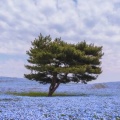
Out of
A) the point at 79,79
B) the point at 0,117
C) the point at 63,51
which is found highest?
the point at 63,51

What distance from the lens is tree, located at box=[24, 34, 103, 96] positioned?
31.1 metres

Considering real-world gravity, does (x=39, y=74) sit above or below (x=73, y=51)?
below

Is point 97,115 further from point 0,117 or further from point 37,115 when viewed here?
Result: point 0,117

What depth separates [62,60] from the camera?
106 ft

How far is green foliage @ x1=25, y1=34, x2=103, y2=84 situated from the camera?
Result: 1224 inches

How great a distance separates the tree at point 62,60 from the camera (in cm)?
3109

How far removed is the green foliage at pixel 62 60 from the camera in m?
31.1

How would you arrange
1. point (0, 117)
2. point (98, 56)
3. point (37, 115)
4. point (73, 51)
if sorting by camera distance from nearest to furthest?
point (0, 117), point (37, 115), point (73, 51), point (98, 56)

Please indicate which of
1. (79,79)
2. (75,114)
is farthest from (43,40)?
(75,114)

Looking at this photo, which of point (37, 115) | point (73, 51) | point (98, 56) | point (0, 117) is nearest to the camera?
point (0, 117)

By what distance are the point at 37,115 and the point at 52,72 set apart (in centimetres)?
1883

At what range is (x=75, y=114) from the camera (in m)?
15.1

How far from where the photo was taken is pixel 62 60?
1268 inches

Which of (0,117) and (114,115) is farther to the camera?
(114,115)
